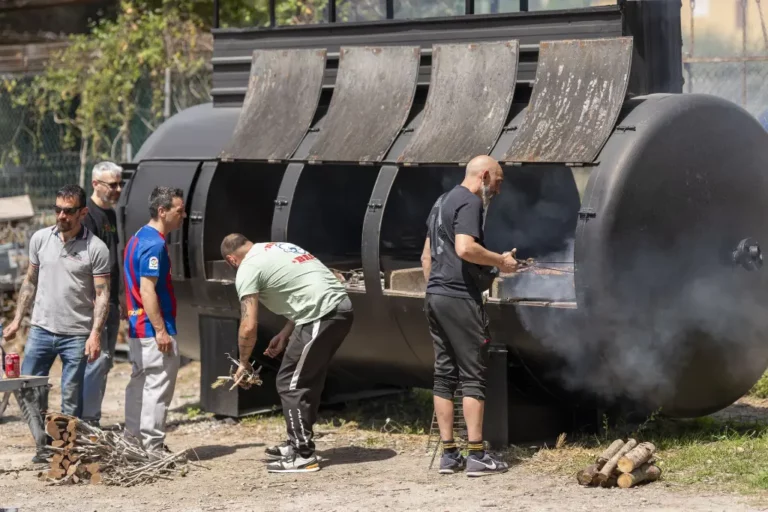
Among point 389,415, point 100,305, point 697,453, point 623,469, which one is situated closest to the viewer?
point 623,469

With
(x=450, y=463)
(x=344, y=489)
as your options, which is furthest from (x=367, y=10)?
(x=344, y=489)

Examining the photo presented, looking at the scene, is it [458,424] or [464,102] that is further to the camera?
[464,102]

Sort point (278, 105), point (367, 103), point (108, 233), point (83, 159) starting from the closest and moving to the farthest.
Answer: point (367, 103)
point (108, 233)
point (278, 105)
point (83, 159)

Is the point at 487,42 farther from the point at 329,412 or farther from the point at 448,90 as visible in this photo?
the point at 329,412

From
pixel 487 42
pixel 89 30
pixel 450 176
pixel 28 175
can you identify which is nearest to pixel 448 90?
pixel 487 42

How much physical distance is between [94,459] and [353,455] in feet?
5.37

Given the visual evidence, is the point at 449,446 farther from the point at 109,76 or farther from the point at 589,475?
the point at 109,76

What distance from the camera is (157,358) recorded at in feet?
25.0

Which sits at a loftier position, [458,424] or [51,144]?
[51,144]

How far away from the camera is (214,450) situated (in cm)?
823

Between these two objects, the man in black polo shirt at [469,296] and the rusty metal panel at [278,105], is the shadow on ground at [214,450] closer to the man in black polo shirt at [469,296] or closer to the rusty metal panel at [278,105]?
the man in black polo shirt at [469,296]

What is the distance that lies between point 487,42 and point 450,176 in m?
→ 1.33

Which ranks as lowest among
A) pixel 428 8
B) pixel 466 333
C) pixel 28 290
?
pixel 466 333

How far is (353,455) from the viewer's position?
312 inches
